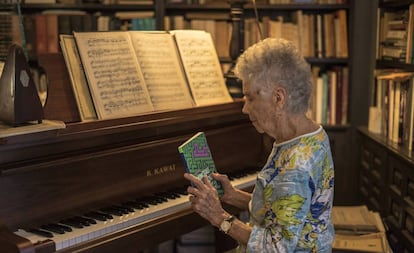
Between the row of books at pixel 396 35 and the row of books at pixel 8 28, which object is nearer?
the row of books at pixel 396 35

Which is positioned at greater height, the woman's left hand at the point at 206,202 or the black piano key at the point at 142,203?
the woman's left hand at the point at 206,202

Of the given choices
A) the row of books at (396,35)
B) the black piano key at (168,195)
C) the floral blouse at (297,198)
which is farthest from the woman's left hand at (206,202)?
the row of books at (396,35)

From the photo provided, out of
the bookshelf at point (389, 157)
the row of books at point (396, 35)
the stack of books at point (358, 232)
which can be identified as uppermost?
the row of books at point (396, 35)

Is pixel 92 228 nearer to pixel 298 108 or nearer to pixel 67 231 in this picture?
pixel 67 231

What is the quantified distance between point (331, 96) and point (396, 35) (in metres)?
0.70

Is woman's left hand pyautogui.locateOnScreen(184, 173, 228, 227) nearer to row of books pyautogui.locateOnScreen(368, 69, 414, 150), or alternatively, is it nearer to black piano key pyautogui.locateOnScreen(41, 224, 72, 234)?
black piano key pyautogui.locateOnScreen(41, 224, 72, 234)

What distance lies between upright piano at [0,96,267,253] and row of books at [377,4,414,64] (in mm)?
1146

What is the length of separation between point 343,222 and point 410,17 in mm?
1103

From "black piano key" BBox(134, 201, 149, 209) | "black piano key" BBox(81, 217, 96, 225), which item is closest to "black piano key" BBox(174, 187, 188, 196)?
"black piano key" BBox(134, 201, 149, 209)

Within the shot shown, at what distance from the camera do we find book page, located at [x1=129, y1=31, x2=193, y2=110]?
2.17 m

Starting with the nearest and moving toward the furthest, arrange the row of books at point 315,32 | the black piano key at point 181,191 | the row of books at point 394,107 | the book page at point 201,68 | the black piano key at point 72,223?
the black piano key at point 72,223, the black piano key at point 181,191, the book page at point 201,68, the row of books at point 394,107, the row of books at point 315,32

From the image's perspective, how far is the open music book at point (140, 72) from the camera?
1963mm

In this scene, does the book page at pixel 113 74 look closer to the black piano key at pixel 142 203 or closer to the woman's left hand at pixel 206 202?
the black piano key at pixel 142 203

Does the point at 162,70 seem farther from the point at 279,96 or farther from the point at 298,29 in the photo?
the point at 298,29
